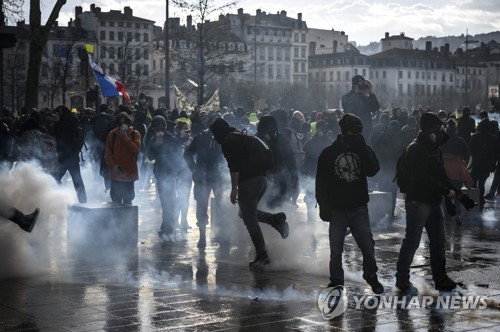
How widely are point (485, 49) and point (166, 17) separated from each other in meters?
157

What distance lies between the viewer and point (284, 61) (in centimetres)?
15962

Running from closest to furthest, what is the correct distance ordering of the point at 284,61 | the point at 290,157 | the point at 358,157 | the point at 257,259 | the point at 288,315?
1. the point at 288,315
2. the point at 358,157
3. the point at 257,259
4. the point at 290,157
5. the point at 284,61

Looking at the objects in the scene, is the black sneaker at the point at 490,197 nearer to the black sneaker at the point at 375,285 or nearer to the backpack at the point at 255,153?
the backpack at the point at 255,153

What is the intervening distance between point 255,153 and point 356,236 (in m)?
2.19

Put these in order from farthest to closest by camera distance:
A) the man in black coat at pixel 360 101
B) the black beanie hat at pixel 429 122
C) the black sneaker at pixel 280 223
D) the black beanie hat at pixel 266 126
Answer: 1. the man in black coat at pixel 360 101
2. the black beanie hat at pixel 266 126
3. the black sneaker at pixel 280 223
4. the black beanie hat at pixel 429 122

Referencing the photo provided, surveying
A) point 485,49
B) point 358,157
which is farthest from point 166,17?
point 485,49

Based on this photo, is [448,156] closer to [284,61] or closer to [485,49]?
[284,61]

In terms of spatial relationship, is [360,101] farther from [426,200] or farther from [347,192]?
[347,192]

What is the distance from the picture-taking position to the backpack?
11.1 m

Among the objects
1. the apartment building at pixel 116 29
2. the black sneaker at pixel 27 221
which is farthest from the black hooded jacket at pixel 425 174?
the apartment building at pixel 116 29

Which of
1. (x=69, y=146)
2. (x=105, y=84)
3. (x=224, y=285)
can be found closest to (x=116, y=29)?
(x=105, y=84)

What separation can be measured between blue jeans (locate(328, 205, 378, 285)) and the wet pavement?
0.97 ft

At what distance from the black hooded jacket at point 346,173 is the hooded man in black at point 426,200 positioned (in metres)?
0.59

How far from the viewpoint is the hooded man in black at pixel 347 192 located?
930 cm
